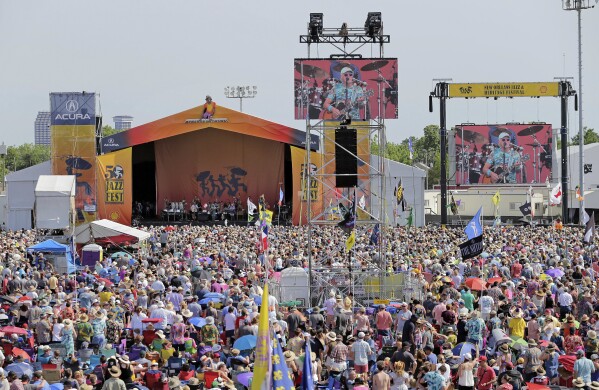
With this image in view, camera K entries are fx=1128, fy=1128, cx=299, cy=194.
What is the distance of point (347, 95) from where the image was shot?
44.1m

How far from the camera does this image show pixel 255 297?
21047 mm

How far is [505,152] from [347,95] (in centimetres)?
2010

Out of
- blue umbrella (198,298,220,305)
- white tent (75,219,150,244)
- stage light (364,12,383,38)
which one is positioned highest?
stage light (364,12,383,38)

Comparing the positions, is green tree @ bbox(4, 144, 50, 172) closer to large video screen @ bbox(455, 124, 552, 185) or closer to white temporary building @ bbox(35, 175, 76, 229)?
large video screen @ bbox(455, 124, 552, 185)

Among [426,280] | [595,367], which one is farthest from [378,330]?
[426,280]

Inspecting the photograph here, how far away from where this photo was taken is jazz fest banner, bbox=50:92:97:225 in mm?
51219

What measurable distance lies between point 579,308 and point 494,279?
389cm

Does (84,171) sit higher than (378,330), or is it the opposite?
(84,171)

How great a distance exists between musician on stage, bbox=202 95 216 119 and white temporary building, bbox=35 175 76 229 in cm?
1665

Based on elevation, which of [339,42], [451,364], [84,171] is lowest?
[451,364]

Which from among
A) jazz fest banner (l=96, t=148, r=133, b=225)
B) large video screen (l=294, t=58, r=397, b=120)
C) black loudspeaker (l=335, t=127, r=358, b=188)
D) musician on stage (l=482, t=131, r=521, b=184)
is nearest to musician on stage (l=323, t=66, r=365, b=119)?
large video screen (l=294, t=58, r=397, b=120)

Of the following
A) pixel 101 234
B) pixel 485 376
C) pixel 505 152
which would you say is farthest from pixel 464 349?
pixel 505 152

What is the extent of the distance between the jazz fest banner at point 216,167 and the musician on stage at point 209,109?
5026mm

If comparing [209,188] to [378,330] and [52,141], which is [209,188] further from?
[378,330]
